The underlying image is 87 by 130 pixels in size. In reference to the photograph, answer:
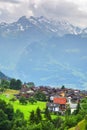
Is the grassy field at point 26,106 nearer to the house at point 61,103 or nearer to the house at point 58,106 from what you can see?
the house at point 58,106

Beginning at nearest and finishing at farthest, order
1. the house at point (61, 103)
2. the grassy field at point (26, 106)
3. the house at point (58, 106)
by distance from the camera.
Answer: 1. the grassy field at point (26, 106)
2. the house at point (58, 106)
3. the house at point (61, 103)

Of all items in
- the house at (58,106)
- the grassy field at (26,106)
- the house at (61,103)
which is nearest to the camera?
the grassy field at (26,106)

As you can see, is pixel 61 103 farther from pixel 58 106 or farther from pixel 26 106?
pixel 26 106

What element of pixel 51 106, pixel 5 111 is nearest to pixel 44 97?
pixel 51 106

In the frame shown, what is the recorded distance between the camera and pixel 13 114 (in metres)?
95.6

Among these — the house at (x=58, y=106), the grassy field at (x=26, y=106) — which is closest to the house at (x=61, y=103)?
the house at (x=58, y=106)

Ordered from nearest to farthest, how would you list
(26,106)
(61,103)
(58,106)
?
(26,106), (58,106), (61,103)

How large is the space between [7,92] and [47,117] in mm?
79219

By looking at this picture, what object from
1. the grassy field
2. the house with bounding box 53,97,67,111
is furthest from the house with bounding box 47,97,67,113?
the grassy field

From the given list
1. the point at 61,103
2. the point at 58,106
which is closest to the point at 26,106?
the point at 58,106

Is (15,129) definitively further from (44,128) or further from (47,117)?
(47,117)

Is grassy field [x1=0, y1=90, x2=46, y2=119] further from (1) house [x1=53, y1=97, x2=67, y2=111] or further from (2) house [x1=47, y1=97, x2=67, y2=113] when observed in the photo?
(1) house [x1=53, y1=97, x2=67, y2=111]

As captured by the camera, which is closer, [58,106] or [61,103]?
[58,106]

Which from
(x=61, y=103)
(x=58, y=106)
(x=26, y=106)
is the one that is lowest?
(x=26, y=106)
